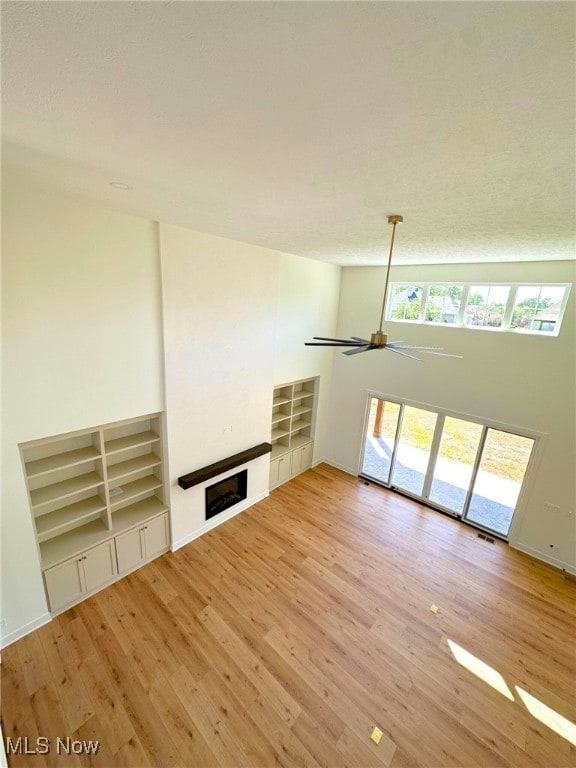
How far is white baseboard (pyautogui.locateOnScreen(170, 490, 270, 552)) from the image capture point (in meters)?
4.92

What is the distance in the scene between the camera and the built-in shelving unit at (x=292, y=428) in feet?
21.6

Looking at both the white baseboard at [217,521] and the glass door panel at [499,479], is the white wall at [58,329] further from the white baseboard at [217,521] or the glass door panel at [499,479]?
the glass door panel at [499,479]

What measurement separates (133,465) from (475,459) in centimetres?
575

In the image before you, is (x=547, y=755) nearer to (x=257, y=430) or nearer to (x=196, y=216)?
(x=257, y=430)

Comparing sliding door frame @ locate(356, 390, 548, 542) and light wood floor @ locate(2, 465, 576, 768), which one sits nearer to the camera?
light wood floor @ locate(2, 465, 576, 768)

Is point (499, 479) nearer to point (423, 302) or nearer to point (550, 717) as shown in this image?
point (550, 717)

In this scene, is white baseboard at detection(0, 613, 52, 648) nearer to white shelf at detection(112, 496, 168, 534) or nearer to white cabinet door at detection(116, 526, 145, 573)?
white cabinet door at detection(116, 526, 145, 573)

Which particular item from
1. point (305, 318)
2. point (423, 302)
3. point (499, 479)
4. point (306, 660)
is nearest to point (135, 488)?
point (306, 660)

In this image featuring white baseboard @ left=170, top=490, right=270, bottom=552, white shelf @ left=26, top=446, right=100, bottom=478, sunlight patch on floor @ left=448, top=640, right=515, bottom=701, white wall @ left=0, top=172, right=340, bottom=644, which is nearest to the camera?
white wall @ left=0, top=172, right=340, bottom=644

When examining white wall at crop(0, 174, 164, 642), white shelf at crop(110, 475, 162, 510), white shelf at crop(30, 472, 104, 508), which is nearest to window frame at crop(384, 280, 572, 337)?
white wall at crop(0, 174, 164, 642)

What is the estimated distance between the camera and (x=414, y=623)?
400 centimetres

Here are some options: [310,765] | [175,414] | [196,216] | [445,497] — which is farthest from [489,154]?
[445,497]

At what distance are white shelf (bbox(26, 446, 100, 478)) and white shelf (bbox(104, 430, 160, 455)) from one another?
0.57 feet

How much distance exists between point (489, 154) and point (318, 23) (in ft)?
3.94
